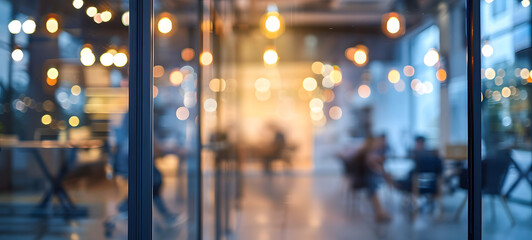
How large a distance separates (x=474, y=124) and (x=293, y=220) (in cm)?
236

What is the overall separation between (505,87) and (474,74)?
513mm

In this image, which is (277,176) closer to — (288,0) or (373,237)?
(288,0)

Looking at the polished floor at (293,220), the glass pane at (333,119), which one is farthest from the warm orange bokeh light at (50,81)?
the glass pane at (333,119)

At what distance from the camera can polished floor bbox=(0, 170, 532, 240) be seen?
241 cm

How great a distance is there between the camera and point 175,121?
16.2ft

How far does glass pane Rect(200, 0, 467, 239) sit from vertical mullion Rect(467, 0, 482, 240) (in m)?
0.07

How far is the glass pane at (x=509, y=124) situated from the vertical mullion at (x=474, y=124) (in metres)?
0.35

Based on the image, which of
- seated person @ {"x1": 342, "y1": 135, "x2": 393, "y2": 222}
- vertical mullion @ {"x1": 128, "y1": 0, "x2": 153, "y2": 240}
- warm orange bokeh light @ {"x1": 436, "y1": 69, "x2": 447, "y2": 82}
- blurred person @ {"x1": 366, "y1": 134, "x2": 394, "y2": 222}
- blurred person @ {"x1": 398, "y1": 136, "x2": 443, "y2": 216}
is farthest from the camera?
warm orange bokeh light @ {"x1": 436, "y1": 69, "x2": 447, "y2": 82}

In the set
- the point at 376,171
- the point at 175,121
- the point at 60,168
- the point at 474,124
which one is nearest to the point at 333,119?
the point at 376,171

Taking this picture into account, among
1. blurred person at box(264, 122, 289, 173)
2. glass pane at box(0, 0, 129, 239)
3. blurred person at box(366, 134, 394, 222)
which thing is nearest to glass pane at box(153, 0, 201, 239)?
glass pane at box(0, 0, 129, 239)

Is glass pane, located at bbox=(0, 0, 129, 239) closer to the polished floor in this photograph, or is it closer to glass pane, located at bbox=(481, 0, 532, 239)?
the polished floor

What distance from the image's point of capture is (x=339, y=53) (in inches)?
264

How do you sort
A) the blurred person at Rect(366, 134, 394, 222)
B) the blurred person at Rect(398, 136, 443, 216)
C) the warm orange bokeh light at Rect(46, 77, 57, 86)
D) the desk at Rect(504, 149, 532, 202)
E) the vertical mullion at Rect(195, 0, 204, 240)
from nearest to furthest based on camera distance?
1. the desk at Rect(504, 149, 532, 202)
2. the vertical mullion at Rect(195, 0, 204, 240)
3. the warm orange bokeh light at Rect(46, 77, 57, 86)
4. the blurred person at Rect(398, 136, 443, 216)
5. the blurred person at Rect(366, 134, 394, 222)

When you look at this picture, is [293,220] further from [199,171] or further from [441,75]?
[441,75]
